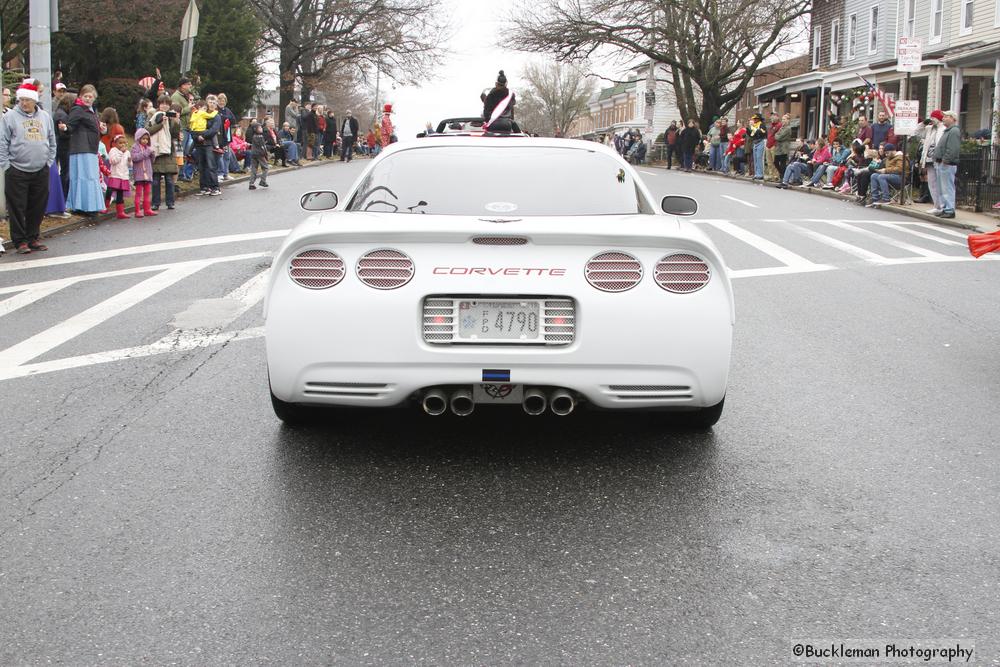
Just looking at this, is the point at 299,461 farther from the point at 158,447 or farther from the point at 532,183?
the point at 532,183

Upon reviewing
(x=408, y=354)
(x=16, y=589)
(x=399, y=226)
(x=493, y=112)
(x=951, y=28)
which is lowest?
(x=16, y=589)

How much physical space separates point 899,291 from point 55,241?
10309 mm

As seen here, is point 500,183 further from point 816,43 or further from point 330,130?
point 816,43

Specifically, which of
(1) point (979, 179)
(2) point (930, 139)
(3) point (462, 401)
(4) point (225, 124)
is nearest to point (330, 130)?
(4) point (225, 124)

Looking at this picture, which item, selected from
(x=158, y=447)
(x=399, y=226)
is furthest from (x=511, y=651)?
(x=158, y=447)

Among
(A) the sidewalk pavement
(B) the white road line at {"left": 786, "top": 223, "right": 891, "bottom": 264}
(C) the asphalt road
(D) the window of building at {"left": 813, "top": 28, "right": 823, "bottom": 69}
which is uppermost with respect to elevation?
(D) the window of building at {"left": 813, "top": 28, "right": 823, "bottom": 69}

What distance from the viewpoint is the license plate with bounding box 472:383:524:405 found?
481 centimetres

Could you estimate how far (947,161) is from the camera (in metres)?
19.7

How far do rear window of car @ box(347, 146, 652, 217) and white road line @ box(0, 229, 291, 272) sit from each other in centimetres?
780

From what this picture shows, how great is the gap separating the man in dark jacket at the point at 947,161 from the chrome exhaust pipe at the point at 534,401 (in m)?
16.8

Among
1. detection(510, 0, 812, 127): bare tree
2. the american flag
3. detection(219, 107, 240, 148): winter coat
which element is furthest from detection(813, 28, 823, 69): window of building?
detection(219, 107, 240, 148): winter coat

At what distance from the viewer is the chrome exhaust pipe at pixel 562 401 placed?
4816 millimetres

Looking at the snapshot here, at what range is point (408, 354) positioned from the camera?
472 cm

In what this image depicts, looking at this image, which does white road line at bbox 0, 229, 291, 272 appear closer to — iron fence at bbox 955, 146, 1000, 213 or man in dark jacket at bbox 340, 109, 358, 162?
iron fence at bbox 955, 146, 1000, 213
